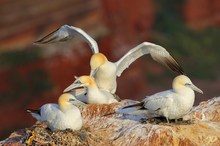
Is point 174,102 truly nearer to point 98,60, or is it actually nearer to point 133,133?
point 133,133

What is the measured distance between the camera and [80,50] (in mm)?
35719

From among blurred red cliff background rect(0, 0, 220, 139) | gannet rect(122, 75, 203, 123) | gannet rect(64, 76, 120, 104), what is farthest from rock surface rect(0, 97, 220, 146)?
blurred red cliff background rect(0, 0, 220, 139)

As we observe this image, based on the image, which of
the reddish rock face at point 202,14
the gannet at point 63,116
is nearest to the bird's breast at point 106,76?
the gannet at point 63,116

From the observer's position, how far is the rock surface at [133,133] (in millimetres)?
15055

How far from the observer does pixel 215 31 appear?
42969 millimetres

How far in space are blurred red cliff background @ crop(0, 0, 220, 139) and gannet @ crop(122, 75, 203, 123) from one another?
1689 centimetres

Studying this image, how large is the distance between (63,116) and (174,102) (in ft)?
5.93

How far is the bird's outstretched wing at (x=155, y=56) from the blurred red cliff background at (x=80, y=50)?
42.7 feet

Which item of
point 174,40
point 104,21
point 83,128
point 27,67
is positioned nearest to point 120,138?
point 83,128

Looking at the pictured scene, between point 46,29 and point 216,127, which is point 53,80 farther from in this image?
point 216,127

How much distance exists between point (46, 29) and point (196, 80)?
296 inches

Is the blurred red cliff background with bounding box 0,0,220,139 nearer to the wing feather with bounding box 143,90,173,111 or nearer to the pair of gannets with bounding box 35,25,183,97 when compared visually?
the pair of gannets with bounding box 35,25,183,97

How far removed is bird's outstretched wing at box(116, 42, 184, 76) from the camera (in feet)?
61.6

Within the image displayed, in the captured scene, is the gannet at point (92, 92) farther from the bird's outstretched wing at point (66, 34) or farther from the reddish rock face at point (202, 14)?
the reddish rock face at point (202, 14)
